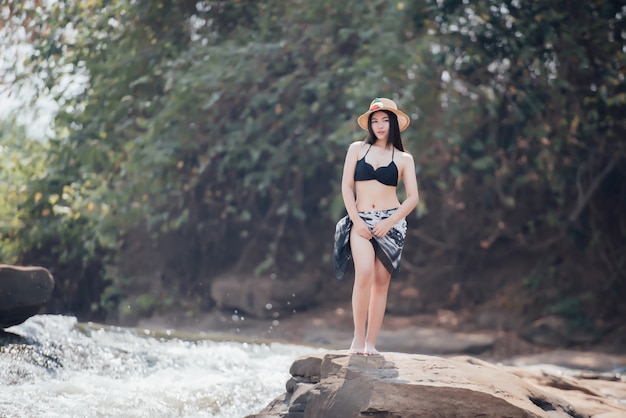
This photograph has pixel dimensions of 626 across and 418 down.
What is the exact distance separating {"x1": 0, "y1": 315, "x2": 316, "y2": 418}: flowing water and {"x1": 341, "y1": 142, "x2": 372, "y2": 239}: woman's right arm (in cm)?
170

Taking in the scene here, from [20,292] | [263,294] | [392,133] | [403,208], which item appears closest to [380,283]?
[403,208]

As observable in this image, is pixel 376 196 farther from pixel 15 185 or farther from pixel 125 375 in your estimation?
pixel 15 185

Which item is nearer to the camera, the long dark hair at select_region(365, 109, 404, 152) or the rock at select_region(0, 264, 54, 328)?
the long dark hair at select_region(365, 109, 404, 152)

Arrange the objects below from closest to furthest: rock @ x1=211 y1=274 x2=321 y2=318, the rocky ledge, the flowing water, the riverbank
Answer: the rocky ledge
the flowing water
the riverbank
rock @ x1=211 y1=274 x2=321 y2=318

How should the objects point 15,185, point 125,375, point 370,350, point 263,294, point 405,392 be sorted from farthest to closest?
1. point 15,185
2. point 263,294
3. point 125,375
4. point 370,350
5. point 405,392

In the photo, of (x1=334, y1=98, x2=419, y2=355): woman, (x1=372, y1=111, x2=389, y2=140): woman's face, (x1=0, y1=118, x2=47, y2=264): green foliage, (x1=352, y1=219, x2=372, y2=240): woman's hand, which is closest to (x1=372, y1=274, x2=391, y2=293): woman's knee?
(x1=334, y1=98, x2=419, y2=355): woman

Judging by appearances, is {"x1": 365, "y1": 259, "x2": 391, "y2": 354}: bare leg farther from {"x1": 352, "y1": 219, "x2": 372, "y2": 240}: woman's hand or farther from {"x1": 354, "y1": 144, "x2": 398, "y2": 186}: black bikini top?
{"x1": 354, "y1": 144, "x2": 398, "y2": 186}: black bikini top

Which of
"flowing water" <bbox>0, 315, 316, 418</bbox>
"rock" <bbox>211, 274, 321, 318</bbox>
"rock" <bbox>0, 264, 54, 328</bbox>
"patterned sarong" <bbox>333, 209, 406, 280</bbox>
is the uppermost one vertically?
"patterned sarong" <bbox>333, 209, 406, 280</bbox>

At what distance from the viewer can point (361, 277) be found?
532 centimetres

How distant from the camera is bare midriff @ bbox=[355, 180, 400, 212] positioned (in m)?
5.38

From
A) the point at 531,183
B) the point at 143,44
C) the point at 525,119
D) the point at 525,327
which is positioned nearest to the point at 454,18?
the point at 525,119

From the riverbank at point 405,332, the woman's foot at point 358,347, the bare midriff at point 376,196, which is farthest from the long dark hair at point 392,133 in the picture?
the riverbank at point 405,332

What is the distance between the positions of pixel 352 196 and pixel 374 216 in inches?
6.6

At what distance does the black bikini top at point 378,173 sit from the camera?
538 cm
